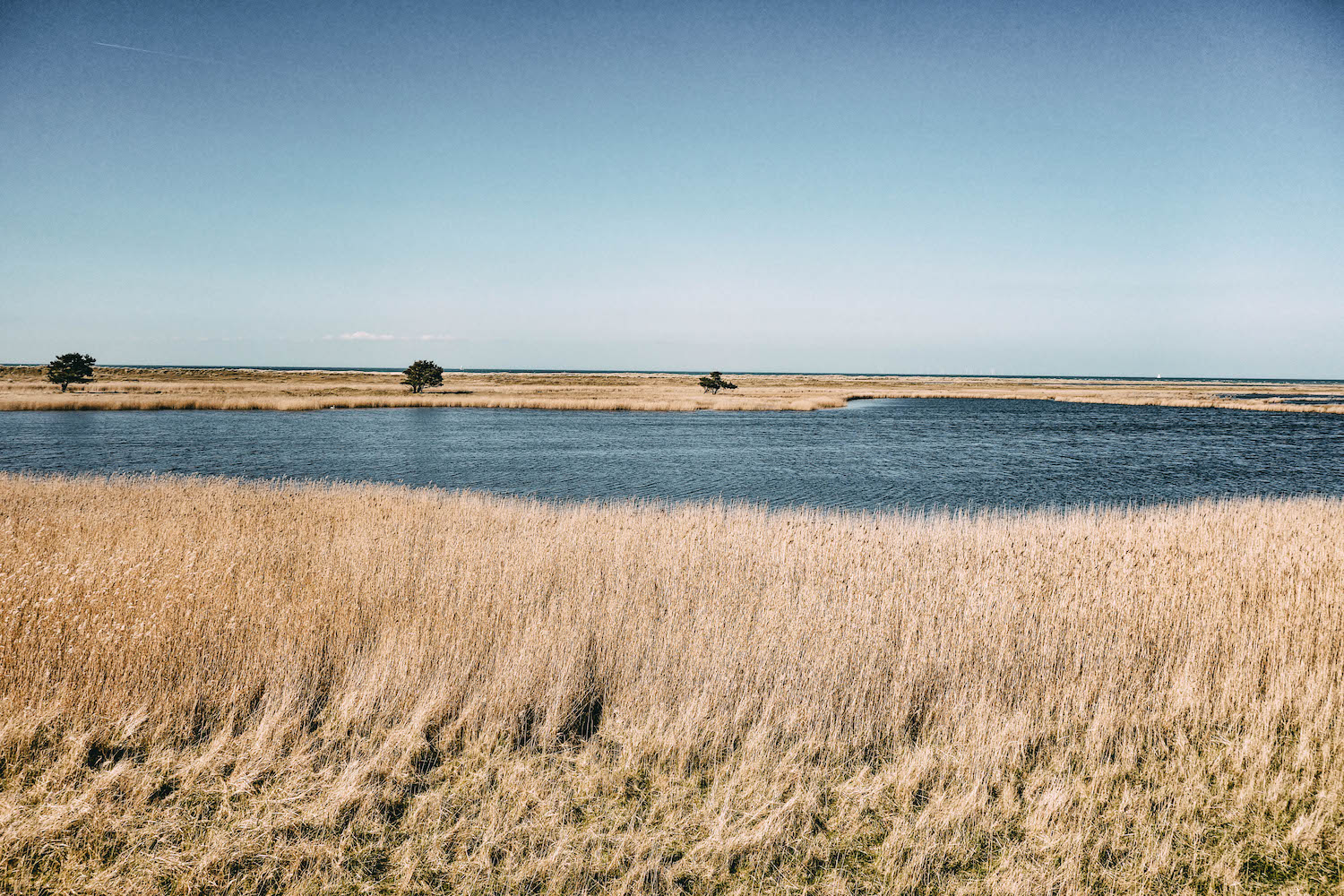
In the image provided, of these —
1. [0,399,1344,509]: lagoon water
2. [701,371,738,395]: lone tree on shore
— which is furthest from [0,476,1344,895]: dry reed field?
[701,371,738,395]: lone tree on shore

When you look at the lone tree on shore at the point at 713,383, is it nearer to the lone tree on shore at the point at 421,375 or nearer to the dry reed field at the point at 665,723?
the lone tree on shore at the point at 421,375

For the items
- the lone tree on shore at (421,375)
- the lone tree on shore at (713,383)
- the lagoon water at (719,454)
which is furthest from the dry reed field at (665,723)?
the lone tree on shore at (713,383)

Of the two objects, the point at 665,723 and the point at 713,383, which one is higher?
the point at 713,383

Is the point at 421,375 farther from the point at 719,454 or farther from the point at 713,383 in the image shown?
the point at 719,454

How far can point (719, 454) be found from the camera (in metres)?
34.6

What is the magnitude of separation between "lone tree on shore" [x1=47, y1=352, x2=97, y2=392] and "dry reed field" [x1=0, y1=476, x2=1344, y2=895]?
75.2 metres

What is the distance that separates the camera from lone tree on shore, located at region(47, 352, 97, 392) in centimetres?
6669

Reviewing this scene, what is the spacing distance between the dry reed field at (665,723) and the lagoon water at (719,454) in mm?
13717

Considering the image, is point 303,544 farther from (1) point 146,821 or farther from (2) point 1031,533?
(2) point 1031,533

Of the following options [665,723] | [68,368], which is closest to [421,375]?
[68,368]

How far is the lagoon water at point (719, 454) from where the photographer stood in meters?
25.2

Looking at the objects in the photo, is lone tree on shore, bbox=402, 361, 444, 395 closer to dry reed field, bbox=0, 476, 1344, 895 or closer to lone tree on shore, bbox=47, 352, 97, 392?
lone tree on shore, bbox=47, 352, 97, 392

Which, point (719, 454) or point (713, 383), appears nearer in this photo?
point (719, 454)

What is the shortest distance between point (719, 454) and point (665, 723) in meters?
28.9
